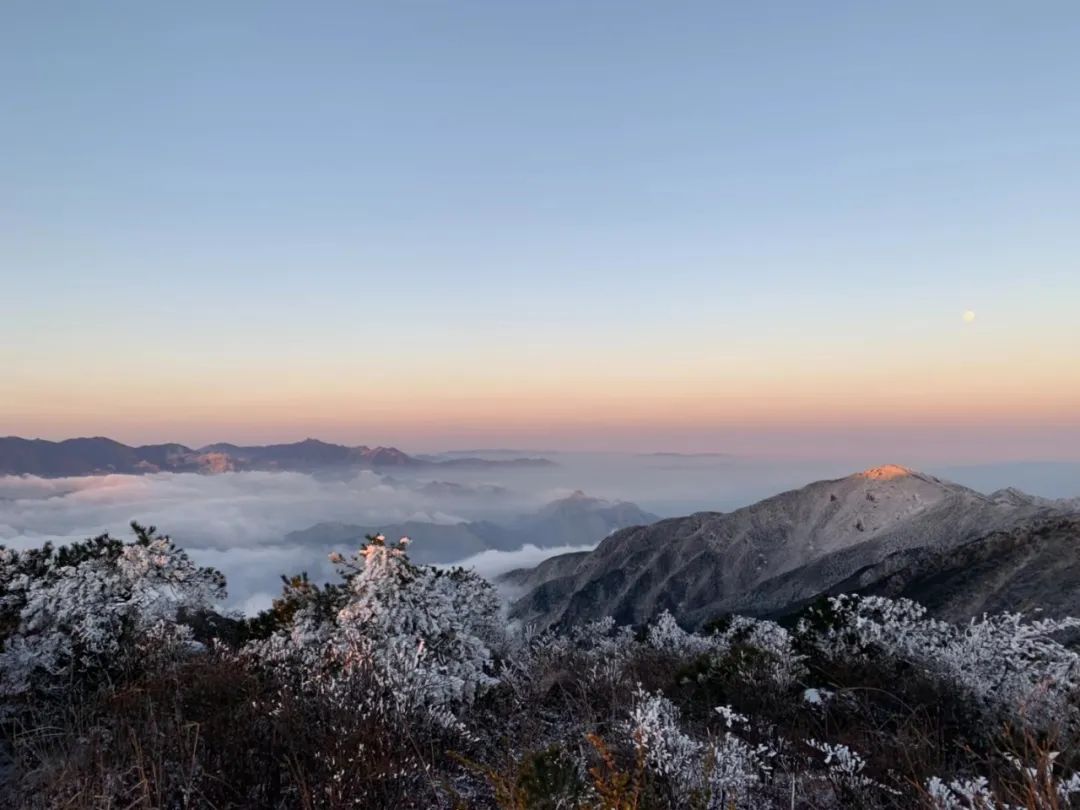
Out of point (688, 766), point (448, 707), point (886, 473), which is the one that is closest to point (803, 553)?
point (886, 473)

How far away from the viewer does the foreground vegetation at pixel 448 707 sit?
14.5ft

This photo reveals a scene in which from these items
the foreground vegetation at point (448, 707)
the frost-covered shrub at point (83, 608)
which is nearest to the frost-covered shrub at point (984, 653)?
the foreground vegetation at point (448, 707)

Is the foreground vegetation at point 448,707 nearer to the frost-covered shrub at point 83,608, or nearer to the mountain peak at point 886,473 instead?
the frost-covered shrub at point 83,608

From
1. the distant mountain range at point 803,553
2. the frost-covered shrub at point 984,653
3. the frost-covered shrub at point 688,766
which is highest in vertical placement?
the frost-covered shrub at point 688,766

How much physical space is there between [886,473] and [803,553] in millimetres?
15210

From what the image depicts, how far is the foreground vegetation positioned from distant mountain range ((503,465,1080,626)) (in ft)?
72.1

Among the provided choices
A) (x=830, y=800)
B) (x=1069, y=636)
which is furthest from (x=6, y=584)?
(x=1069, y=636)

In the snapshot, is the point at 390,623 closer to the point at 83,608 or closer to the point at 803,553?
the point at 83,608

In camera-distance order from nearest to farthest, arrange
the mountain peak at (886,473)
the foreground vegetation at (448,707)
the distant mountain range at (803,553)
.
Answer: the foreground vegetation at (448,707) < the distant mountain range at (803,553) < the mountain peak at (886,473)

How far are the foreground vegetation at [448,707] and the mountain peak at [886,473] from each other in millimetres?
82168

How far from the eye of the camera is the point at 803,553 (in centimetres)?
8781

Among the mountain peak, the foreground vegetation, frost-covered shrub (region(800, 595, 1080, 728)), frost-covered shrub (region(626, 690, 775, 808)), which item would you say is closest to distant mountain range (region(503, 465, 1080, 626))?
the mountain peak

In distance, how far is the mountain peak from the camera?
3440 inches

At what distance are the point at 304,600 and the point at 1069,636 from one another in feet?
54.5
